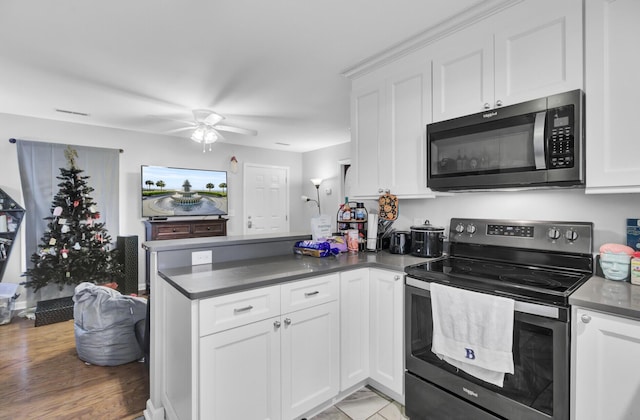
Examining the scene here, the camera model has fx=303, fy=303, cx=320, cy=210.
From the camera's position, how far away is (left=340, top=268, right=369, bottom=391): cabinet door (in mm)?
1866

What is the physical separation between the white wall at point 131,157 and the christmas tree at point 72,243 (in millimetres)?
290

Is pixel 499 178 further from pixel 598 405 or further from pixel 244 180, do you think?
pixel 244 180

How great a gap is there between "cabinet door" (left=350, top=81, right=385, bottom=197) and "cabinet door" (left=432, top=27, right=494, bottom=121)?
45 centimetres

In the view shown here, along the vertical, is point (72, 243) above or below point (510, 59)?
below

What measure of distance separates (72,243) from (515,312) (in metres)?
4.63

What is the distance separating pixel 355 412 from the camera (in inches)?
72.4

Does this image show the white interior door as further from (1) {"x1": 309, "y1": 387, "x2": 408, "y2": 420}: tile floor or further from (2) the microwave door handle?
(2) the microwave door handle

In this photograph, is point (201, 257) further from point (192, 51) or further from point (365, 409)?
point (192, 51)

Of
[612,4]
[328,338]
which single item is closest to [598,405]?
[328,338]

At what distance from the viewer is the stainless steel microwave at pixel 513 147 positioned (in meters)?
1.40

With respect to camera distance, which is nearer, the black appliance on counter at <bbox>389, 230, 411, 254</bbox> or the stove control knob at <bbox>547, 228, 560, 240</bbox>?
the stove control knob at <bbox>547, 228, 560, 240</bbox>

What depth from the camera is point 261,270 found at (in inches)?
67.6

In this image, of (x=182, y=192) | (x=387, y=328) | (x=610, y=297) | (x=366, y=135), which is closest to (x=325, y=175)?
(x=182, y=192)

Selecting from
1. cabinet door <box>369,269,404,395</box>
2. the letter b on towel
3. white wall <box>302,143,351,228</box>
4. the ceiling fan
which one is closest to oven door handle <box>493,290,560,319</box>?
the letter b on towel
